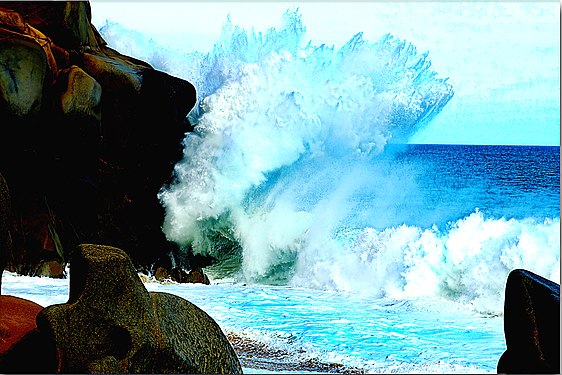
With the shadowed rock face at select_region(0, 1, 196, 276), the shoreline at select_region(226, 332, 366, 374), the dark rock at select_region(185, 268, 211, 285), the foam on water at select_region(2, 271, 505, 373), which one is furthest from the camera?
the dark rock at select_region(185, 268, 211, 285)

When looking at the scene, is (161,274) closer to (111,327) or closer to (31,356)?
(31,356)

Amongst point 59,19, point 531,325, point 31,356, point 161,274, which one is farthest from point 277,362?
point 59,19

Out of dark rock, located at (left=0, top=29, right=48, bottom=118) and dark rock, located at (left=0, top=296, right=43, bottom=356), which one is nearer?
dark rock, located at (left=0, top=296, right=43, bottom=356)

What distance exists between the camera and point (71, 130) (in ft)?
25.1

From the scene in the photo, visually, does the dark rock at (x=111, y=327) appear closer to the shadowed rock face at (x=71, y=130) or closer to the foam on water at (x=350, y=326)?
the foam on water at (x=350, y=326)

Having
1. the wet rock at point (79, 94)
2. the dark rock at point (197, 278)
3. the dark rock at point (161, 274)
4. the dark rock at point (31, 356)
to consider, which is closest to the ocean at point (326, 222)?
the dark rock at point (197, 278)

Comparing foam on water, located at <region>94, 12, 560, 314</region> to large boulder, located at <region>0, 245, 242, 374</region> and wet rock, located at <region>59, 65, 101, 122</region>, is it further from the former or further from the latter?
large boulder, located at <region>0, 245, 242, 374</region>

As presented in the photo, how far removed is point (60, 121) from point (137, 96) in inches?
47.1

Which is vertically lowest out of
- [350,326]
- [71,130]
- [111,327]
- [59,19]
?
[350,326]

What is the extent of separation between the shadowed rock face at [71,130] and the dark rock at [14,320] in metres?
3.51

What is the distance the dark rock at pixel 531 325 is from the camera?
3.03 m

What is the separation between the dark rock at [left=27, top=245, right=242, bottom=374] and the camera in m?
2.94

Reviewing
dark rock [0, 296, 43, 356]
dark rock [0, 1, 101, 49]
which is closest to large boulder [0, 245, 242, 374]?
dark rock [0, 296, 43, 356]

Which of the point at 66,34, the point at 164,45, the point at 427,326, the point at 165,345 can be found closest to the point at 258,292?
the point at 427,326
